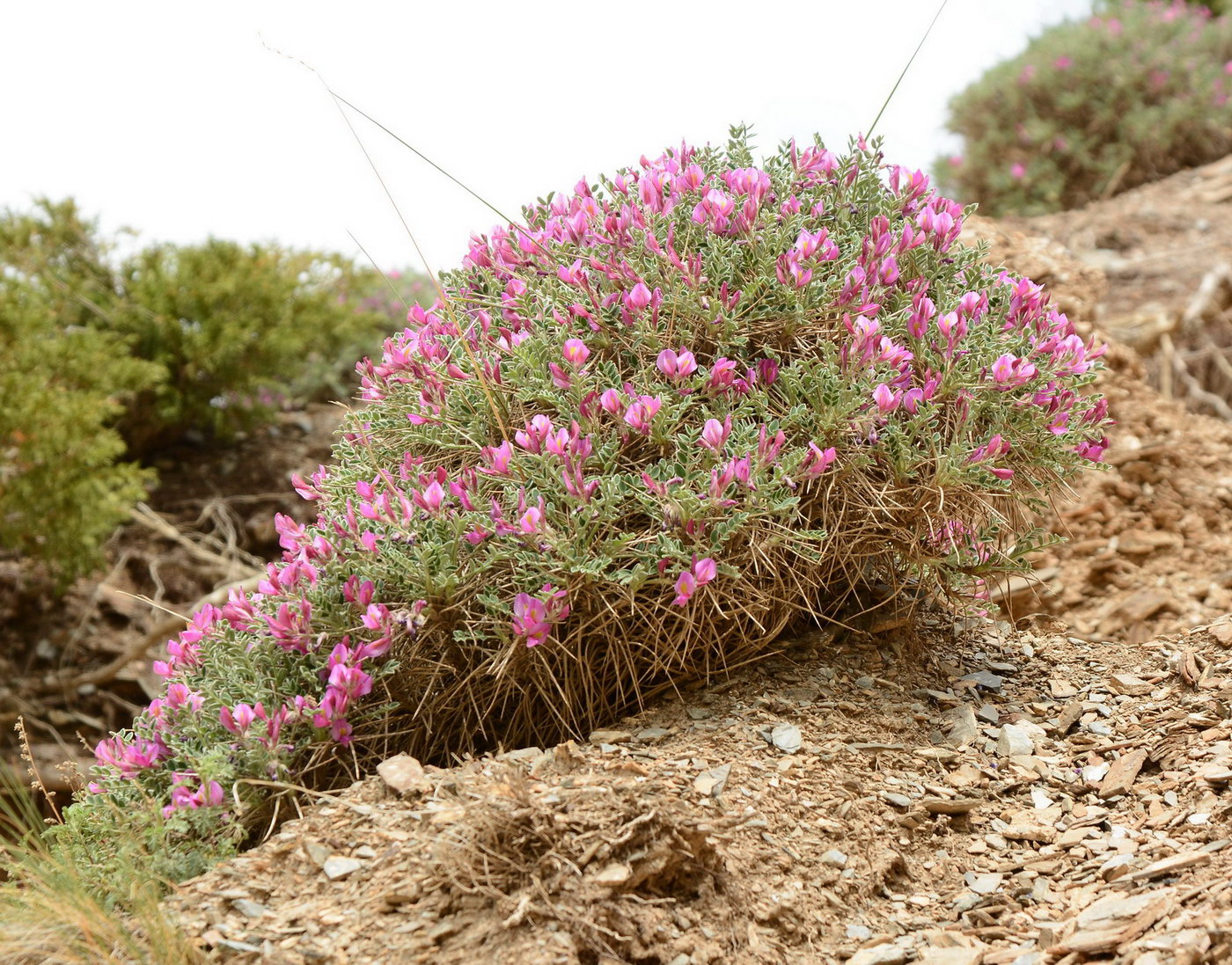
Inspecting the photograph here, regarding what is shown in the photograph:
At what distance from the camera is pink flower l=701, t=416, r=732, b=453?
276cm

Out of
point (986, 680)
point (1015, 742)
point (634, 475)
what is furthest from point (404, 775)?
point (986, 680)

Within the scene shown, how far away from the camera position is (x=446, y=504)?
289 centimetres

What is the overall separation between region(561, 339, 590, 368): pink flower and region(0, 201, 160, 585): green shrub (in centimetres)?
447

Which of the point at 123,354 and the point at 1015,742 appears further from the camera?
the point at 123,354

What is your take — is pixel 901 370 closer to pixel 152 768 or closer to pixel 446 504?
pixel 446 504

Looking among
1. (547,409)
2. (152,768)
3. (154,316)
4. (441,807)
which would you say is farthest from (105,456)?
(441,807)

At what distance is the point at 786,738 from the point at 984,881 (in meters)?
0.56

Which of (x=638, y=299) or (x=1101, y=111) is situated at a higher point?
(x=1101, y=111)

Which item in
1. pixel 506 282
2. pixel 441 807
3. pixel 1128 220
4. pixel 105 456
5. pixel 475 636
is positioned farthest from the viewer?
pixel 1128 220

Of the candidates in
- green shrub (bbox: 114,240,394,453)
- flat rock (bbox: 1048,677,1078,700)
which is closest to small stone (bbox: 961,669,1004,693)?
flat rock (bbox: 1048,677,1078,700)

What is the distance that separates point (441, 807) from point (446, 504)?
2.49ft

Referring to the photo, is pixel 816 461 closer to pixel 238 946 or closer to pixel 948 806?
pixel 948 806

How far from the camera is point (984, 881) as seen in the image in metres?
2.61

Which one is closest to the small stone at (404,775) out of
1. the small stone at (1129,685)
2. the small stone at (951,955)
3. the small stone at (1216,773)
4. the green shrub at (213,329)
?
the small stone at (951,955)
